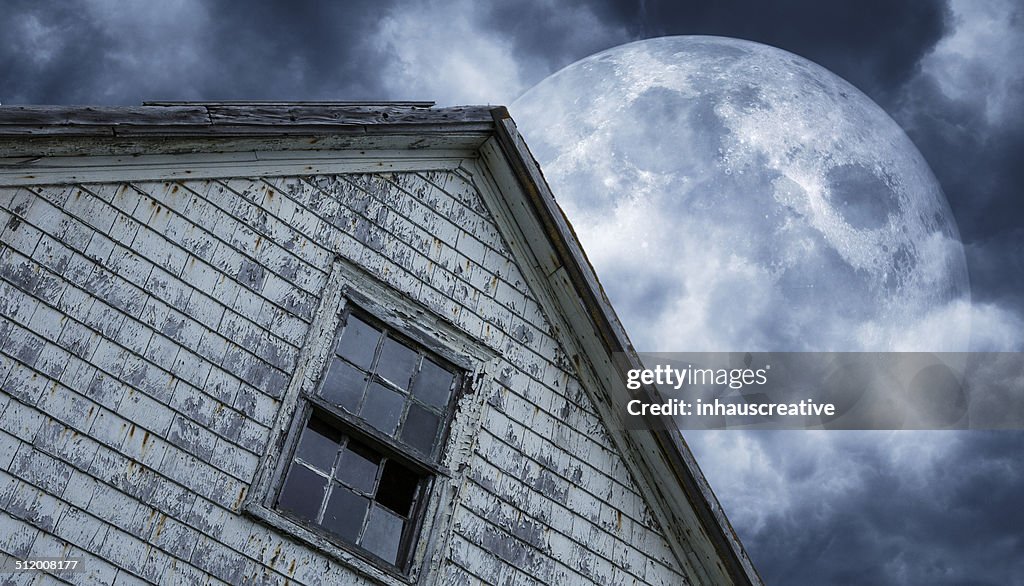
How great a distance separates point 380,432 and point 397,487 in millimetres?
391

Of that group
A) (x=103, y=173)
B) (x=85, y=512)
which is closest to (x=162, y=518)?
(x=85, y=512)

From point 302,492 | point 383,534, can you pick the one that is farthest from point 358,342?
point 383,534

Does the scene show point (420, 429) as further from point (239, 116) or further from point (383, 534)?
point (239, 116)

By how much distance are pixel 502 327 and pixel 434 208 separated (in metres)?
1.09

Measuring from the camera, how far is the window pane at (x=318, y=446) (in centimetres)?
594

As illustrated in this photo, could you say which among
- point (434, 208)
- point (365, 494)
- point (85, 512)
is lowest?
point (85, 512)

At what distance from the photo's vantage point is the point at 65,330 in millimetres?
5273

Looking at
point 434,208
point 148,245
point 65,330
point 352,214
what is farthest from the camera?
point 434,208

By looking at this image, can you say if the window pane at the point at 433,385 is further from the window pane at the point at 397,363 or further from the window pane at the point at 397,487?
the window pane at the point at 397,487

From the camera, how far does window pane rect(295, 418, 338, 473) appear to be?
5938 mm

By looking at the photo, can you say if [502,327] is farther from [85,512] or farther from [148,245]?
[85,512]

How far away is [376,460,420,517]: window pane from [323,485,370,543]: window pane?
0.17 m

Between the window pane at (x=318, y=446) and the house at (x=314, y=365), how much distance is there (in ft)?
0.05

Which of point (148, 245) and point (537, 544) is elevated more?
point (148, 245)
